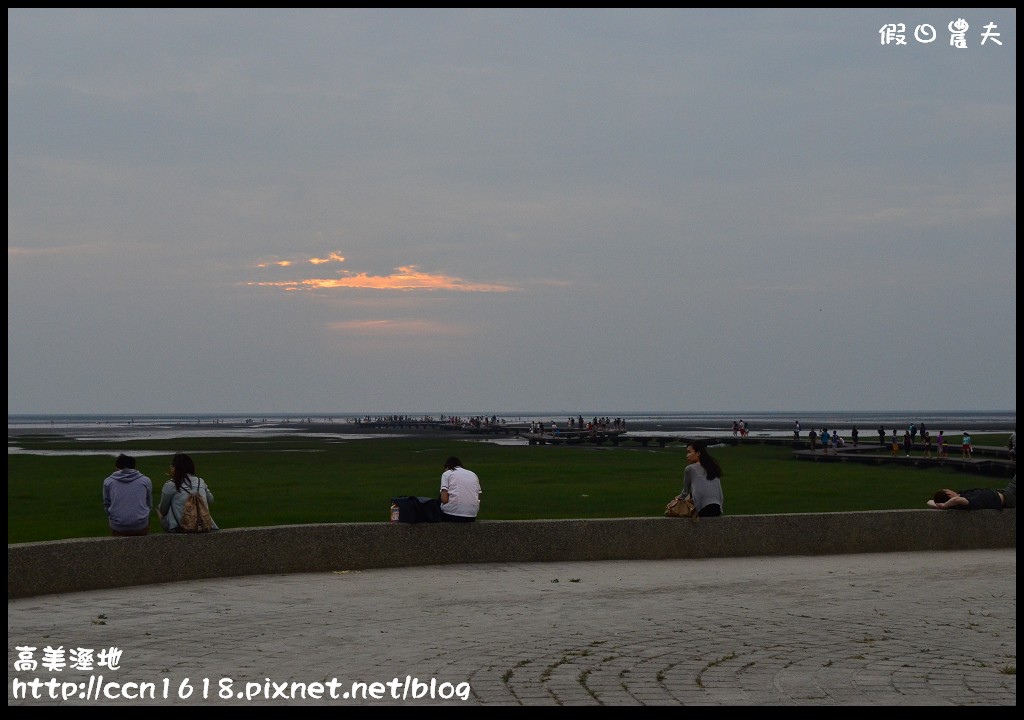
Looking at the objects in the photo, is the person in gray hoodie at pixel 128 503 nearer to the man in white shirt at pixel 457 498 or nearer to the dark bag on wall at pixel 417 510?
the dark bag on wall at pixel 417 510

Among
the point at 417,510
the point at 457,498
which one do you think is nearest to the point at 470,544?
the point at 457,498

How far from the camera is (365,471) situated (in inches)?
1519

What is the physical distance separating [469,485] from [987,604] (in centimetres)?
576

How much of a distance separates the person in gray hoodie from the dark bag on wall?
2.79 meters

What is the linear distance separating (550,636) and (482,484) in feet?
73.7

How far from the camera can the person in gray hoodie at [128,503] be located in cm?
1193

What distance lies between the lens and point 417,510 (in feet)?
44.1

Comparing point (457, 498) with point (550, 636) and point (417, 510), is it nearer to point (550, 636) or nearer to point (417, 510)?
point (417, 510)

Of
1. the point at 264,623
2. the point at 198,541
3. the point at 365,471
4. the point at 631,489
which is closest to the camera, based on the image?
the point at 264,623

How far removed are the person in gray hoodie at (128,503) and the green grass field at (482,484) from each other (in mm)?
5500

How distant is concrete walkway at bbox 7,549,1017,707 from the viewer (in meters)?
6.96

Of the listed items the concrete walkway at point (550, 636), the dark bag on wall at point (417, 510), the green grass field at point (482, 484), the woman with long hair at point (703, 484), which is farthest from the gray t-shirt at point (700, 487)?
the green grass field at point (482, 484)
